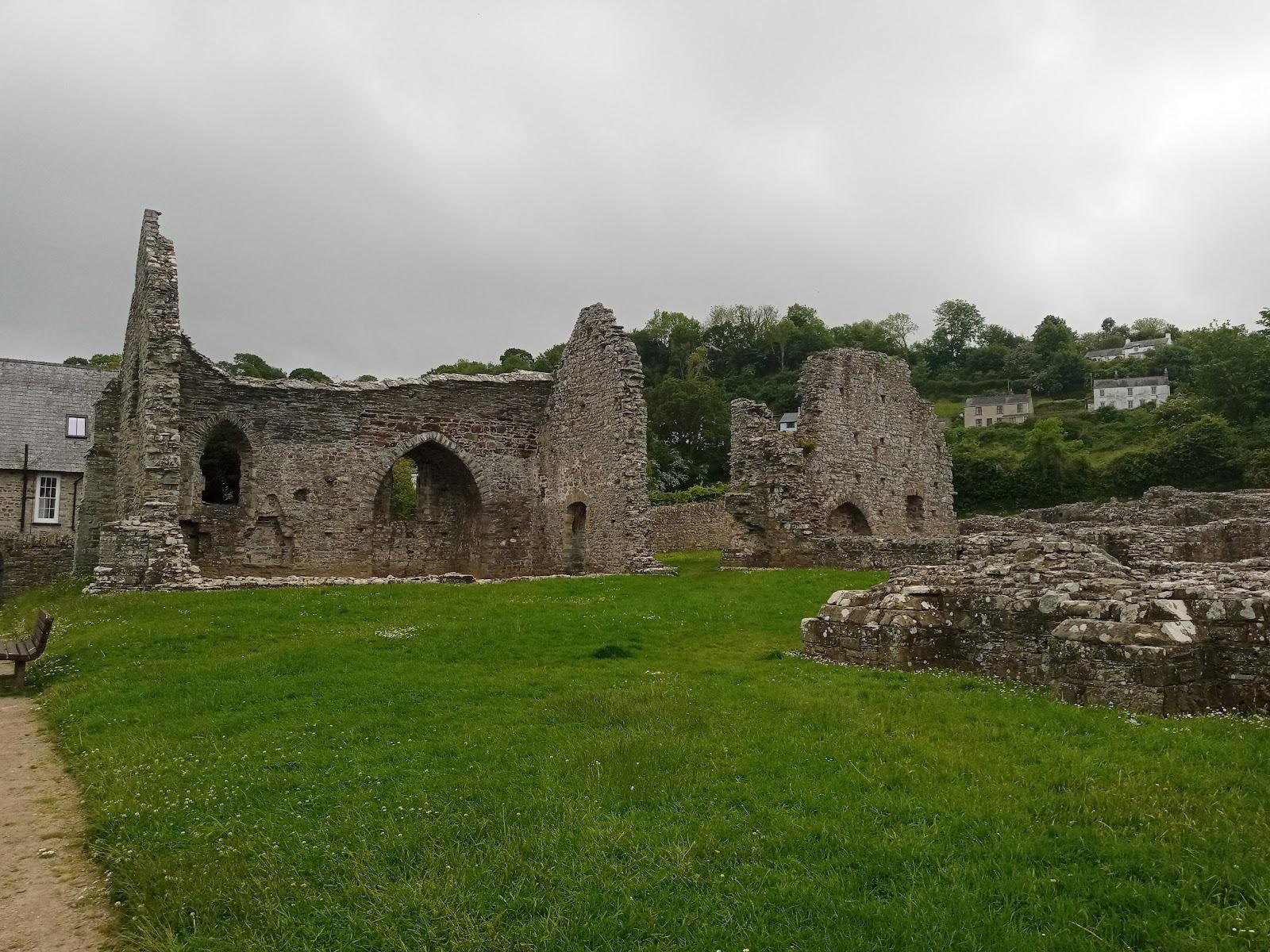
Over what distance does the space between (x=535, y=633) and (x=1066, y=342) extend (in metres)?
108

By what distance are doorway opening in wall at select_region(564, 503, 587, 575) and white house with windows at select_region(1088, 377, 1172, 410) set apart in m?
79.1

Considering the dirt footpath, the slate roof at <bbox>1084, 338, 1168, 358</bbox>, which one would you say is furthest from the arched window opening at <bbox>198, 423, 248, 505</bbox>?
the slate roof at <bbox>1084, 338, 1168, 358</bbox>

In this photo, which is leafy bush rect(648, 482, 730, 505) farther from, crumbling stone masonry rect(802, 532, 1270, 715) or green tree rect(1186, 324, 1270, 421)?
green tree rect(1186, 324, 1270, 421)

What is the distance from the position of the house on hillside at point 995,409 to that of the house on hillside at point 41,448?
76.6m

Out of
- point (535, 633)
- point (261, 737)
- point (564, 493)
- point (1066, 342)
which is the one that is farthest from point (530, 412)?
point (1066, 342)

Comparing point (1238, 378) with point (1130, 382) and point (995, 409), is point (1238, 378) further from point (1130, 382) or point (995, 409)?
point (1130, 382)

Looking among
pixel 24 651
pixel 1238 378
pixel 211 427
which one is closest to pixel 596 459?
pixel 211 427

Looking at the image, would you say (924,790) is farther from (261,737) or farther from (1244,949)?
(261,737)

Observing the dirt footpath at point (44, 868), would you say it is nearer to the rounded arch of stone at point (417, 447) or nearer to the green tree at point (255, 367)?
the rounded arch of stone at point (417, 447)

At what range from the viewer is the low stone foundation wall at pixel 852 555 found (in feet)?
62.1

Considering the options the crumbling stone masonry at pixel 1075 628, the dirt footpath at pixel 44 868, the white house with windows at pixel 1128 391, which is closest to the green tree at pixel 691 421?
the white house with windows at pixel 1128 391

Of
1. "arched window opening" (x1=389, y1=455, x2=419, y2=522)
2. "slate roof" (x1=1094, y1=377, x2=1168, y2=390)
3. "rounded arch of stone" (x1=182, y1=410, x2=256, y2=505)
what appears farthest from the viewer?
"slate roof" (x1=1094, y1=377, x2=1168, y2=390)

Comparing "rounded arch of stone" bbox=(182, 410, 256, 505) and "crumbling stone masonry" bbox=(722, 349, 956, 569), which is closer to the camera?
"crumbling stone masonry" bbox=(722, 349, 956, 569)

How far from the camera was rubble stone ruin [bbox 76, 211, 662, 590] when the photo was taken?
73.3 ft
